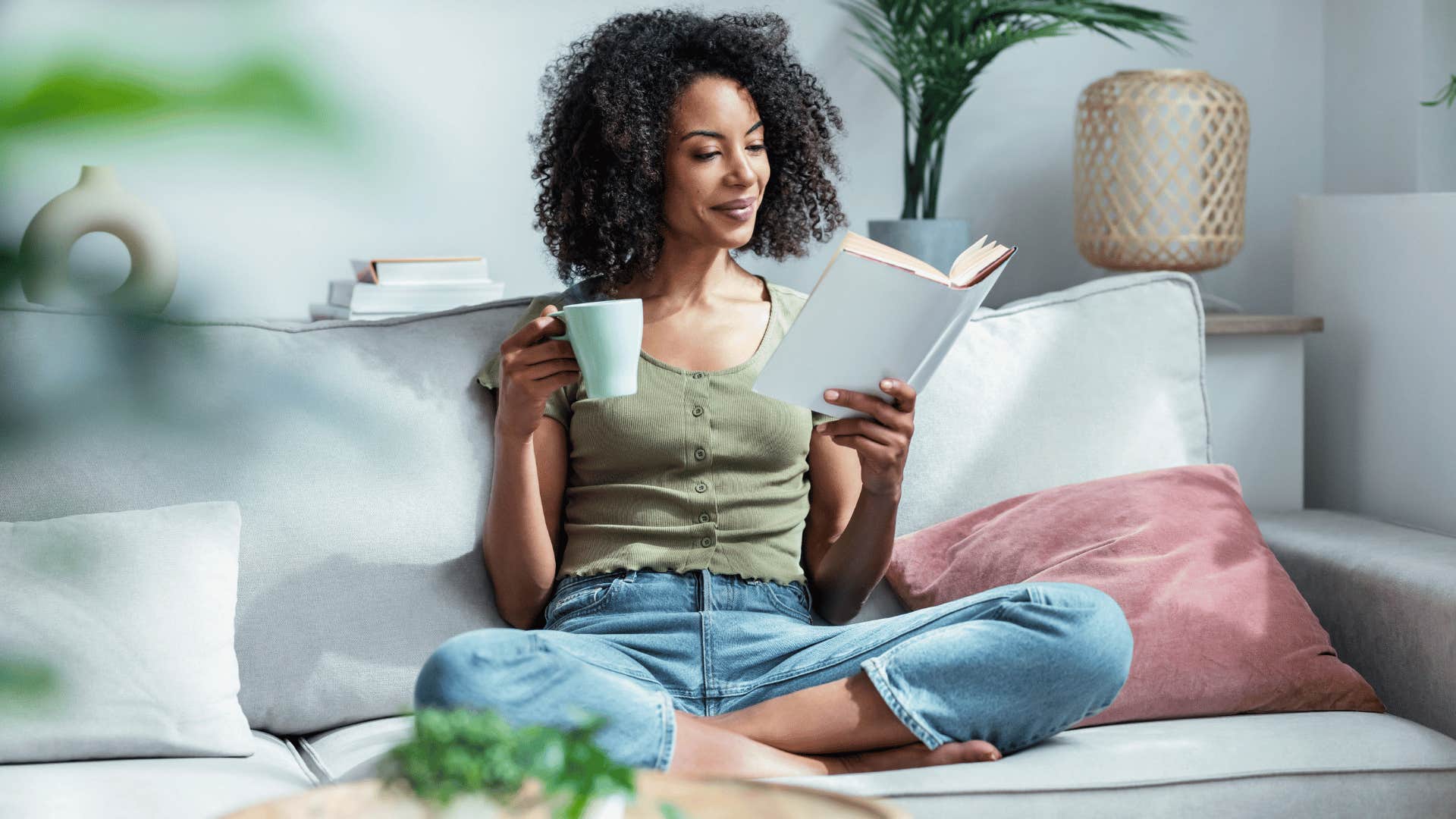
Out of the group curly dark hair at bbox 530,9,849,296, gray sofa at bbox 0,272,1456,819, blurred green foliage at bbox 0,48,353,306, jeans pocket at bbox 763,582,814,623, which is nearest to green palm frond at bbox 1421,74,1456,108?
gray sofa at bbox 0,272,1456,819

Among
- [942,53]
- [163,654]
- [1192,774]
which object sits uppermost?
[942,53]

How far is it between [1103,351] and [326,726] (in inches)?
44.1

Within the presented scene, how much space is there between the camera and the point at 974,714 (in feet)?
4.13

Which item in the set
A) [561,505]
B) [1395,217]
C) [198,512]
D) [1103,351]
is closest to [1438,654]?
[1103,351]

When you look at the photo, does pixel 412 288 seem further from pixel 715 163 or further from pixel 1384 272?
pixel 1384 272

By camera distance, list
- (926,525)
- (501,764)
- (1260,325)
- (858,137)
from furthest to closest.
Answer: (858,137) < (1260,325) < (926,525) < (501,764)

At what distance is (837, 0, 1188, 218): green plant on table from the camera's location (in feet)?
6.90

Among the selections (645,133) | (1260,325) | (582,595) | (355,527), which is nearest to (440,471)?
(355,527)

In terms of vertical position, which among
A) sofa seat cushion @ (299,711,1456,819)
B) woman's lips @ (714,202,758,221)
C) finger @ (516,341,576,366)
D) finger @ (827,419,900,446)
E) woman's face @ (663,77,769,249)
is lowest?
sofa seat cushion @ (299,711,1456,819)

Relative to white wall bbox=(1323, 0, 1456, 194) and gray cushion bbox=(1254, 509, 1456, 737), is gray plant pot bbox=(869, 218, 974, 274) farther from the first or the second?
white wall bbox=(1323, 0, 1456, 194)

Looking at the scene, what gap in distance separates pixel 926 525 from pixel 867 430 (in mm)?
385

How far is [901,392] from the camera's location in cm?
→ 132

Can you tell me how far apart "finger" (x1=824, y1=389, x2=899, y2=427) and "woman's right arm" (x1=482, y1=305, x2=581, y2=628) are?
0.27m

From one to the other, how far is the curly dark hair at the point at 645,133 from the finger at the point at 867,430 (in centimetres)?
36
